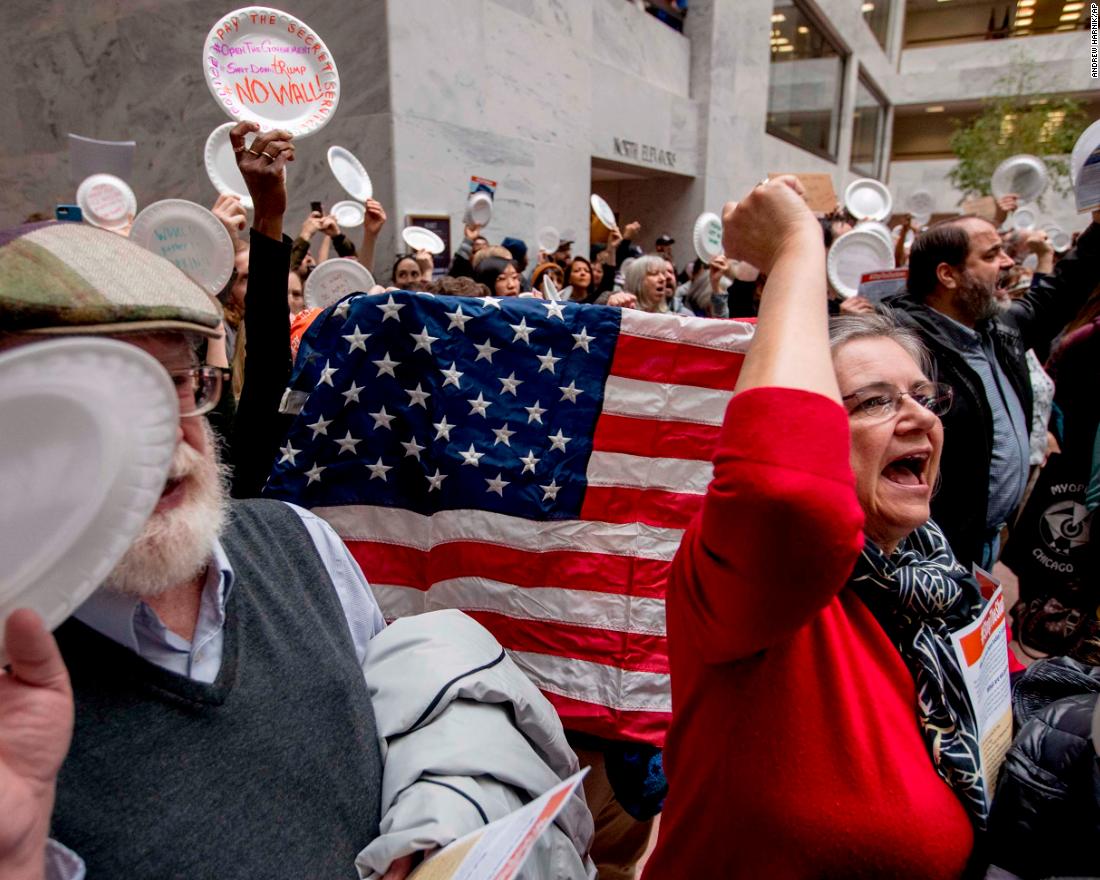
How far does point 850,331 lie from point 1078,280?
8.54ft

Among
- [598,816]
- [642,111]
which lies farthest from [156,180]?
[598,816]

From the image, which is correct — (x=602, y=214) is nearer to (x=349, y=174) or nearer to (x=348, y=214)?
(x=348, y=214)

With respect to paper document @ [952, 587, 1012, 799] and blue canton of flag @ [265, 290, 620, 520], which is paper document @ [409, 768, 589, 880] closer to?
paper document @ [952, 587, 1012, 799]

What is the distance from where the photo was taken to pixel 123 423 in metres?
0.62

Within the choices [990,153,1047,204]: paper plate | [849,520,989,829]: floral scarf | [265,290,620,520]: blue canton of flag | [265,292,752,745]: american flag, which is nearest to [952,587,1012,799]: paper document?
[849,520,989,829]: floral scarf

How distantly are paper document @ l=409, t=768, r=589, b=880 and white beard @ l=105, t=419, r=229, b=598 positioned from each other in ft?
1.87

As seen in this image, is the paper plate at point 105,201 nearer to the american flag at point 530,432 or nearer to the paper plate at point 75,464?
the american flag at point 530,432

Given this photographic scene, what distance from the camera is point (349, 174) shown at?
5.54 metres

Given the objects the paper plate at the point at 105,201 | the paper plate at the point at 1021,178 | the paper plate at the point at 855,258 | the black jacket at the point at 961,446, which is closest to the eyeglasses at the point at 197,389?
the black jacket at the point at 961,446

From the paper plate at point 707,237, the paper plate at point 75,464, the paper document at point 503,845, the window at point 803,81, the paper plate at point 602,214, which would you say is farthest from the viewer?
the window at point 803,81

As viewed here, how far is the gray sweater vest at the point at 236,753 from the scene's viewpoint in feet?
2.93

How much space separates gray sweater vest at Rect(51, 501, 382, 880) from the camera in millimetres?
892

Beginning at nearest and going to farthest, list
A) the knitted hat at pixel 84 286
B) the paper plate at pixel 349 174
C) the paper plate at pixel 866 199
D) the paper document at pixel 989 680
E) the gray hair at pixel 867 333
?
1. the knitted hat at pixel 84 286
2. the paper document at pixel 989 680
3. the gray hair at pixel 867 333
4. the paper plate at pixel 349 174
5. the paper plate at pixel 866 199

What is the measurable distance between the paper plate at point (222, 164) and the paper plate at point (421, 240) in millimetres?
2133
